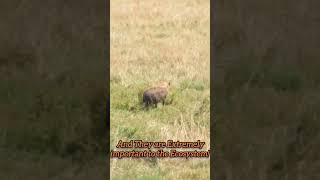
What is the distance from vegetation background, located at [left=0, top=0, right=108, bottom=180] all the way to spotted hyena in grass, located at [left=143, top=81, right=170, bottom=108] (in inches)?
13.2

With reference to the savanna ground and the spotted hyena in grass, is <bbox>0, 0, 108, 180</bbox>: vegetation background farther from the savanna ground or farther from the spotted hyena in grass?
the spotted hyena in grass

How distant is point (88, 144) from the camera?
13.3 ft

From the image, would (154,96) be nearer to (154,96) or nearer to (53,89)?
(154,96)
